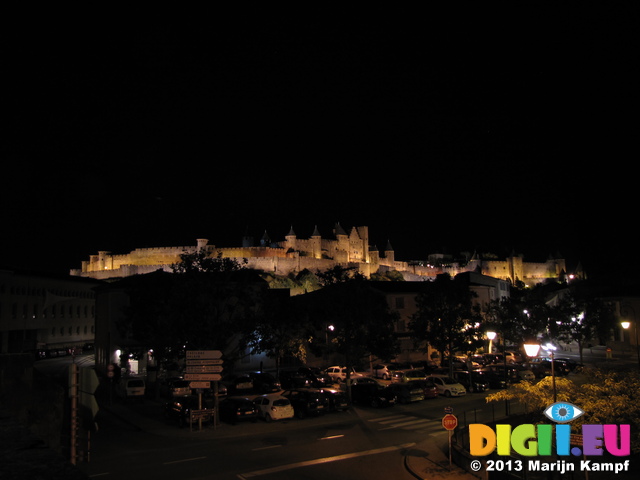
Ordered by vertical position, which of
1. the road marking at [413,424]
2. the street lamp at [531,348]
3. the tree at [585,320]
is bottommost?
the road marking at [413,424]

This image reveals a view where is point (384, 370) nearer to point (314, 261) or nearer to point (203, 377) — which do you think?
point (203, 377)

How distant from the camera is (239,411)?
20609 mm

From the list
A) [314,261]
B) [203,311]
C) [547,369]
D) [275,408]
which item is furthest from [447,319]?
[314,261]

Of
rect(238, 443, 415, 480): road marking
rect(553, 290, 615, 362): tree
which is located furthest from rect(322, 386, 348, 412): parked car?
rect(553, 290, 615, 362): tree

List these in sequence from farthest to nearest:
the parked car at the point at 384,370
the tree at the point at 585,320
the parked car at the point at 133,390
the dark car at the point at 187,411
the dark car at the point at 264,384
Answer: the tree at the point at 585,320 < the parked car at the point at 384,370 < the dark car at the point at 264,384 < the parked car at the point at 133,390 < the dark car at the point at 187,411

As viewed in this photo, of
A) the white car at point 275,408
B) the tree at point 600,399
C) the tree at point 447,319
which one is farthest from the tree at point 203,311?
the tree at point 447,319

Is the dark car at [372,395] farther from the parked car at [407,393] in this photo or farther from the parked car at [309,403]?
the parked car at [309,403]

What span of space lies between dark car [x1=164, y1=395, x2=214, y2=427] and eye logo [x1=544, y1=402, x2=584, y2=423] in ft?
44.0

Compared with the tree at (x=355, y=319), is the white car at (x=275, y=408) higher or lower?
lower

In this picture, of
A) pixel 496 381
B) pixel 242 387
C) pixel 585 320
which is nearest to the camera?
pixel 242 387

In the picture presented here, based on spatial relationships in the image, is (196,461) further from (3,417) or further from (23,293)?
(23,293)

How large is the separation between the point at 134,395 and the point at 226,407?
335 inches

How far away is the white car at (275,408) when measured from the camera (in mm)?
20797

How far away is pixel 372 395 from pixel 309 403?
4.25 m
